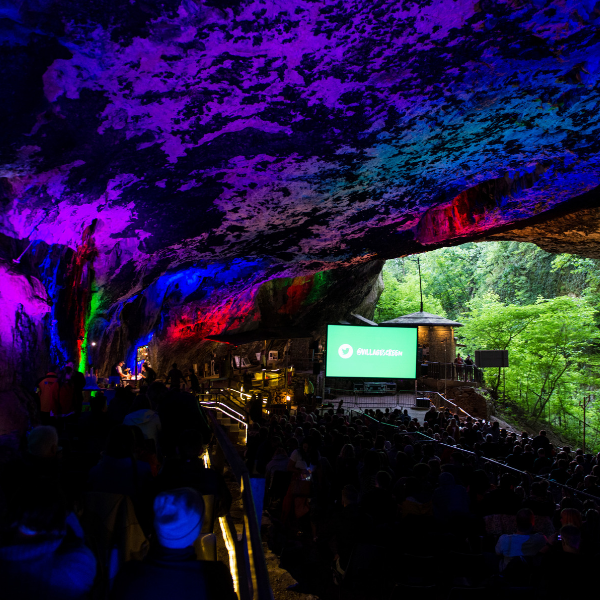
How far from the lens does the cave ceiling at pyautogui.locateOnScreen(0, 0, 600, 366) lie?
5.12 metres

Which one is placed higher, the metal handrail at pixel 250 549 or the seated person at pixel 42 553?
the seated person at pixel 42 553

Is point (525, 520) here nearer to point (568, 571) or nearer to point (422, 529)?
point (568, 571)

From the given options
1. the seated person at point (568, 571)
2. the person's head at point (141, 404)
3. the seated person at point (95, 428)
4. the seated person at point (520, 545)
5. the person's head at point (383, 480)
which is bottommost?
the seated person at point (520, 545)

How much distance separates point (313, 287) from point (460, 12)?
2058 centimetres

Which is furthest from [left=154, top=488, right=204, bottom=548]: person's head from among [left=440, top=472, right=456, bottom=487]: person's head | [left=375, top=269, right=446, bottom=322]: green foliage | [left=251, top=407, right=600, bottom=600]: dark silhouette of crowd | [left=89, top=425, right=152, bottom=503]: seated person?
[left=375, top=269, right=446, bottom=322]: green foliage

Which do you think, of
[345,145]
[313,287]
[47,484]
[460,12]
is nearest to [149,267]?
[345,145]

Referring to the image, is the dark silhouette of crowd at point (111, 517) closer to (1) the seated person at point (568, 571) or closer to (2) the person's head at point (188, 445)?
(2) the person's head at point (188, 445)

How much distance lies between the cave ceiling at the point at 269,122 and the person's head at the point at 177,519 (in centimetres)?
462

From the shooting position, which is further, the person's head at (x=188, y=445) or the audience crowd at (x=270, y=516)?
the person's head at (x=188, y=445)

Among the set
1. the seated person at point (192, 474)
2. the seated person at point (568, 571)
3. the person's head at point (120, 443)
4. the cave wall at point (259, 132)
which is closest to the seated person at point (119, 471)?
the person's head at point (120, 443)

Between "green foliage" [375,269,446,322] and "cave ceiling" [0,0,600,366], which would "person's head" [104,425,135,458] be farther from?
"green foliage" [375,269,446,322]

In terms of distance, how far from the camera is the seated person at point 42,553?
5.81 feet

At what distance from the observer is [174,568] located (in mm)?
1846

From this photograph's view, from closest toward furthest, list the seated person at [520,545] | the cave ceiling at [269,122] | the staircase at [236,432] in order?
the seated person at [520,545], the cave ceiling at [269,122], the staircase at [236,432]
